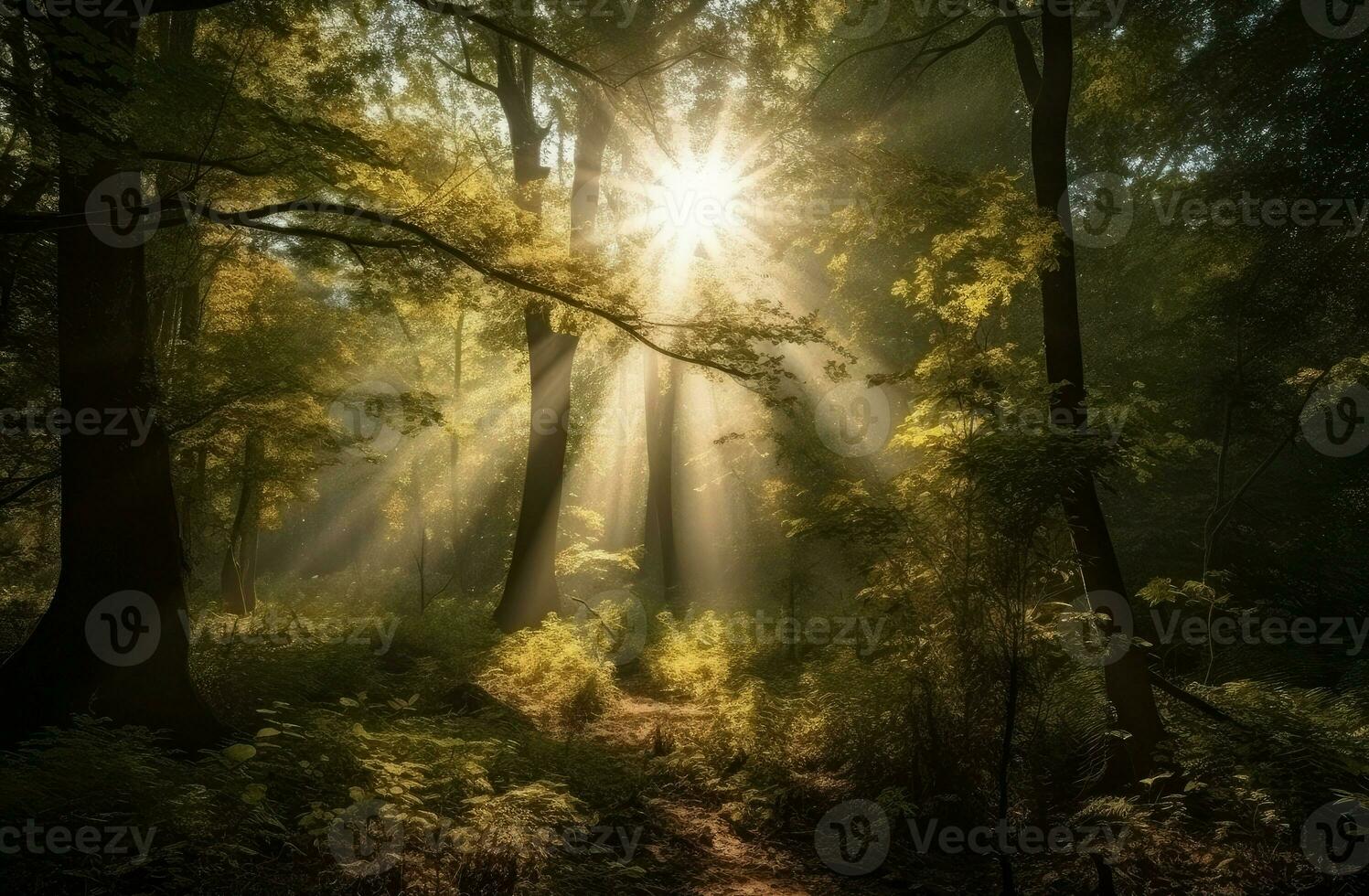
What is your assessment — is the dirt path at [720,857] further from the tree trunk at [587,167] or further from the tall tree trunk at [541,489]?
the tree trunk at [587,167]

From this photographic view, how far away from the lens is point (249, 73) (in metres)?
7.04

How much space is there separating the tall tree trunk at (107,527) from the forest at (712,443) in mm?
33

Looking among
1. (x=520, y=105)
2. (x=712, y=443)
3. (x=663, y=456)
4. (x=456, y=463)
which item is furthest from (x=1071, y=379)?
(x=456, y=463)

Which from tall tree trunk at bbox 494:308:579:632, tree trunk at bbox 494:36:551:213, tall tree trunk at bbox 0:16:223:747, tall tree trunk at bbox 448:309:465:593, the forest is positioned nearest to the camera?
the forest

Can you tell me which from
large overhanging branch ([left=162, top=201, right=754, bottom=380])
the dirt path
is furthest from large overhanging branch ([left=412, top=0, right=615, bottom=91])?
the dirt path

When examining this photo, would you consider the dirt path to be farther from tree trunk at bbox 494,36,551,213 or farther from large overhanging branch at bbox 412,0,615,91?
tree trunk at bbox 494,36,551,213

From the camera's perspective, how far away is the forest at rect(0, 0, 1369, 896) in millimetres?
4723

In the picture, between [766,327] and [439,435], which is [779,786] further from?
[439,435]

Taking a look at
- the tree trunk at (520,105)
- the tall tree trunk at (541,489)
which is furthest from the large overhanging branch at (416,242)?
the tall tree trunk at (541,489)

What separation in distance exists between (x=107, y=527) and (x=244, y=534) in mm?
13886

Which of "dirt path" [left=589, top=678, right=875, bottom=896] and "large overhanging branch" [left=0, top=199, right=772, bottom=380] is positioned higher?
"large overhanging branch" [left=0, top=199, right=772, bottom=380]

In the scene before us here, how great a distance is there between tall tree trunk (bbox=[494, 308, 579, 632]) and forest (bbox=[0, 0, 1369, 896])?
95 millimetres

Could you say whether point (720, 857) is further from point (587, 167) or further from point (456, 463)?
point (456, 463)

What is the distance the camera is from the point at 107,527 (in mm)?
5488
